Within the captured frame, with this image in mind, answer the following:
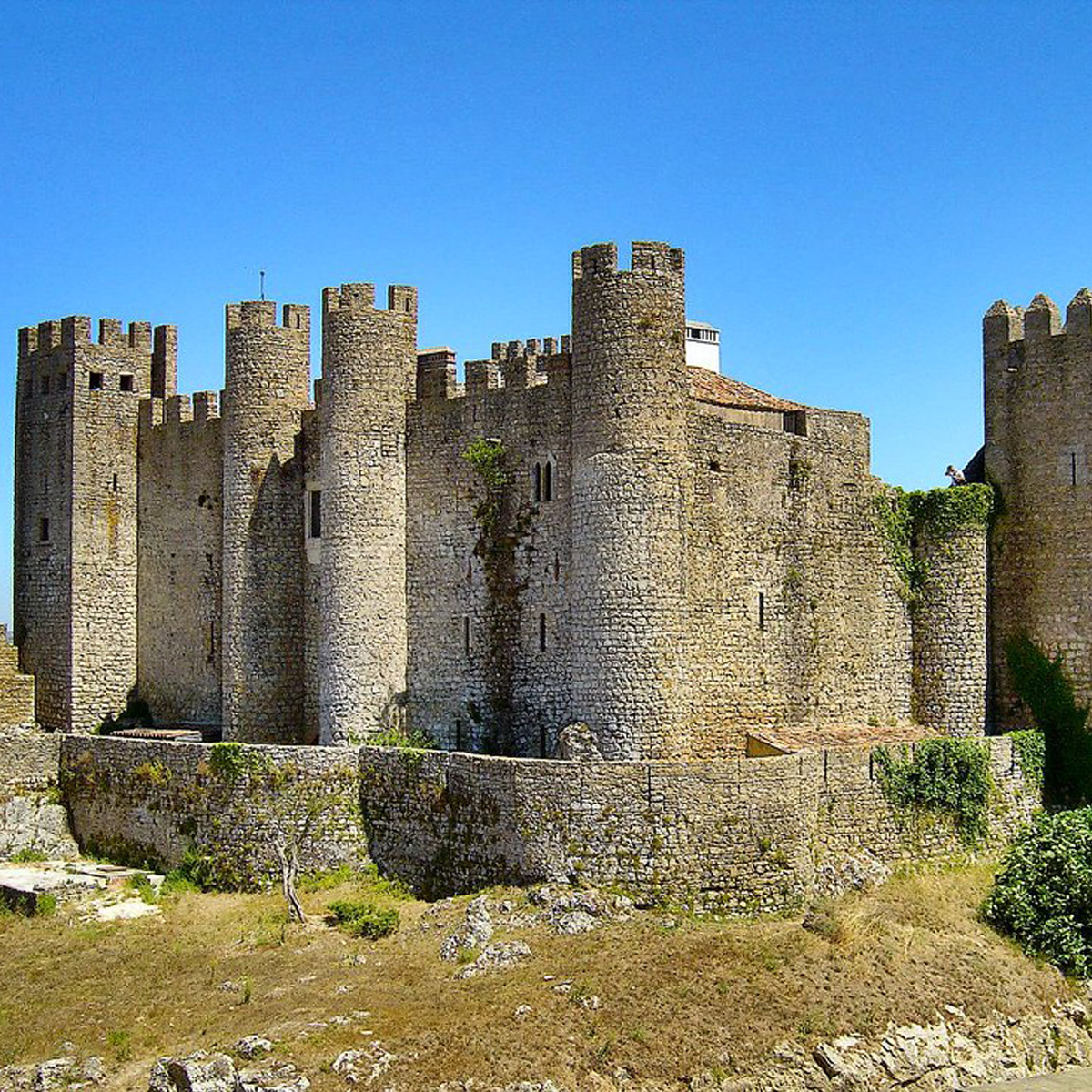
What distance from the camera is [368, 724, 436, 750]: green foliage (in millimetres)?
33625

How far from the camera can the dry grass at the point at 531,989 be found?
23.4m

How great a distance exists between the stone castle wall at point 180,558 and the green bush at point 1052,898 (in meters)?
18.9

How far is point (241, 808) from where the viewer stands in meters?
32.5

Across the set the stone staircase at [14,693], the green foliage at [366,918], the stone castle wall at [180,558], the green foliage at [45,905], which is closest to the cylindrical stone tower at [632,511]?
the green foliage at [366,918]

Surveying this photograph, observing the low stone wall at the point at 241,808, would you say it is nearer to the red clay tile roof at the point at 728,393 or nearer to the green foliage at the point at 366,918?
the green foliage at the point at 366,918

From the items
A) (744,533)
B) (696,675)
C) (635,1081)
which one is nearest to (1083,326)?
(744,533)

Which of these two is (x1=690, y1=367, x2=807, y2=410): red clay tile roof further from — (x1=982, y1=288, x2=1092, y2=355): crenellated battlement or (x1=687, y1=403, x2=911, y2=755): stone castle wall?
(x1=982, y1=288, x2=1092, y2=355): crenellated battlement

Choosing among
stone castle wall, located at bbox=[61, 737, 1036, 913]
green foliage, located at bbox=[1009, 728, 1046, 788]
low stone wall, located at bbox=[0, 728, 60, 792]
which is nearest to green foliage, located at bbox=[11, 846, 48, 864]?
low stone wall, located at bbox=[0, 728, 60, 792]

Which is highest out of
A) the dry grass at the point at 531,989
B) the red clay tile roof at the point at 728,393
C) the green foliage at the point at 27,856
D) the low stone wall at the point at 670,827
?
the red clay tile roof at the point at 728,393

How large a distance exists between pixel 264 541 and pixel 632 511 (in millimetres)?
9775

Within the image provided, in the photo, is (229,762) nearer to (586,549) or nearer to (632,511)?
(586,549)

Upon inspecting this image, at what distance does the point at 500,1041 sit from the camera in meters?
23.3

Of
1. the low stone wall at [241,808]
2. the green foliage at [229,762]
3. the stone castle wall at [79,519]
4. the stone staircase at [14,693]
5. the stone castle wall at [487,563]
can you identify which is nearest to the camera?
the low stone wall at [241,808]

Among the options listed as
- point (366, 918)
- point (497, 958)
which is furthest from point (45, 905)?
point (497, 958)
